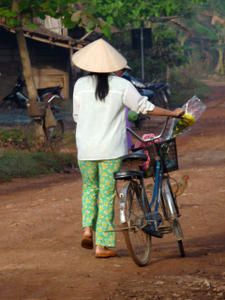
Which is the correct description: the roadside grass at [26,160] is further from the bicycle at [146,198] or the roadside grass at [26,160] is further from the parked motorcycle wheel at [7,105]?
the parked motorcycle wheel at [7,105]

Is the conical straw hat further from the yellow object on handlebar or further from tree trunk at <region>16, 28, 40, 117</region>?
tree trunk at <region>16, 28, 40, 117</region>

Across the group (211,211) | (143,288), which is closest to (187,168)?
(211,211)

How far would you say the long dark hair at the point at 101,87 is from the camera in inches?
298

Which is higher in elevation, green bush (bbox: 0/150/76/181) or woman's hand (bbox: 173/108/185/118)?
woman's hand (bbox: 173/108/185/118)

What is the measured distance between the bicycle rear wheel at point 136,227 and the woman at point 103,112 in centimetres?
22

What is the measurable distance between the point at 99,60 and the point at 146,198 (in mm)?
1173

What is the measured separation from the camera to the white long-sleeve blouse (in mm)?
7594

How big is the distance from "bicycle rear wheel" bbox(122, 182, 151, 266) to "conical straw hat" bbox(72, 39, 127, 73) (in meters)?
0.92

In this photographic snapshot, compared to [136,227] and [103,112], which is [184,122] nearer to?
[103,112]

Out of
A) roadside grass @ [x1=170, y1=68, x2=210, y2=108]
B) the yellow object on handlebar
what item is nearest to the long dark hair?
the yellow object on handlebar

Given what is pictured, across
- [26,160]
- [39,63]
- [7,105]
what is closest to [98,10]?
[39,63]

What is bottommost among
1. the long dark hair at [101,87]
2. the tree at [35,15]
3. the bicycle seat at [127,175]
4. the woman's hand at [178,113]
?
the tree at [35,15]

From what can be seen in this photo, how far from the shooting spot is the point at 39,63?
103ft

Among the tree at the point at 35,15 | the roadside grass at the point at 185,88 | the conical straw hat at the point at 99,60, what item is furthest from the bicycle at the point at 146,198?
the roadside grass at the point at 185,88
